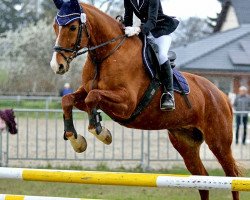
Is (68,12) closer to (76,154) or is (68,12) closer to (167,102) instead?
(167,102)

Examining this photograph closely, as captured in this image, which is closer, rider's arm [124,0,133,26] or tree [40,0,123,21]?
rider's arm [124,0,133,26]

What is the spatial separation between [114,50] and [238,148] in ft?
35.0

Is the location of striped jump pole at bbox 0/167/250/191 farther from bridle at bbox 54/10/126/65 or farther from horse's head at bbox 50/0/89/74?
bridle at bbox 54/10/126/65

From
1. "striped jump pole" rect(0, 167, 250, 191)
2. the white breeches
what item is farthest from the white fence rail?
"striped jump pole" rect(0, 167, 250, 191)

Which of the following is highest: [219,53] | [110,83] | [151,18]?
[219,53]

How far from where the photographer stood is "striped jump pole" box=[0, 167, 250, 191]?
606cm

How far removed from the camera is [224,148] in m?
9.60

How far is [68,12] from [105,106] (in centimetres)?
105

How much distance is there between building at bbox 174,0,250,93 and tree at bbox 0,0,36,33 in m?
10.4

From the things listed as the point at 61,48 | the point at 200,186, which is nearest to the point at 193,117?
the point at 61,48

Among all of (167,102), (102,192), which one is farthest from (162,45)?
(102,192)

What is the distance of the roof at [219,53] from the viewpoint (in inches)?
1977

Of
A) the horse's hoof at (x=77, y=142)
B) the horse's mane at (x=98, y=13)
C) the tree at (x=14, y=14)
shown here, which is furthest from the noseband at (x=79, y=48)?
the tree at (x=14, y=14)

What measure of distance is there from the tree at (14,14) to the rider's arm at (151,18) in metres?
31.1
